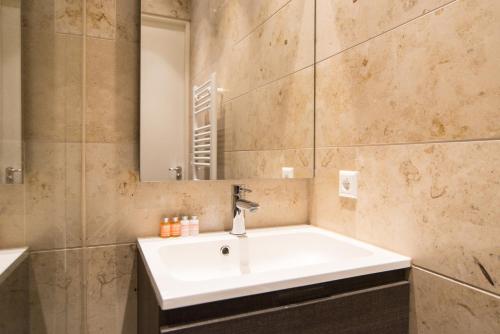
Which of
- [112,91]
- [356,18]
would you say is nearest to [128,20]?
[112,91]

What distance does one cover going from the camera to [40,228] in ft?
3.36

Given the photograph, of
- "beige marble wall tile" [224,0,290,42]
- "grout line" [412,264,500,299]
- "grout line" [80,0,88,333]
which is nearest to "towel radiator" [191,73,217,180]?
"beige marble wall tile" [224,0,290,42]

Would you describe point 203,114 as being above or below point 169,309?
above

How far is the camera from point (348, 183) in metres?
1.17

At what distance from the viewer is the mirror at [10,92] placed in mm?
960

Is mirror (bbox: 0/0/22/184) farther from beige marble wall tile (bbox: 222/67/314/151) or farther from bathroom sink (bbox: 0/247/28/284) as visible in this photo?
beige marble wall tile (bbox: 222/67/314/151)

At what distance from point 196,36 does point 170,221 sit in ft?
2.17

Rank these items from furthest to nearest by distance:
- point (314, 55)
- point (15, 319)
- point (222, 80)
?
point (314, 55)
point (222, 80)
point (15, 319)

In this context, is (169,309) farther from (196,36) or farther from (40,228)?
(196,36)

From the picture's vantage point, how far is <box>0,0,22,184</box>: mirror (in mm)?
960

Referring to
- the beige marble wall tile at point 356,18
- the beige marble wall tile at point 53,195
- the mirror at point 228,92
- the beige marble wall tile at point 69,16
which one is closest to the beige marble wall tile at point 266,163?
the mirror at point 228,92

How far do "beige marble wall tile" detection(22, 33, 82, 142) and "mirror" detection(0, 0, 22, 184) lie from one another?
0.02 metres

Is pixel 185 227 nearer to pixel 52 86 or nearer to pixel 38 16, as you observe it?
pixel 52 86

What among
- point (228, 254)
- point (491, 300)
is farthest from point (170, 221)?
point (491, 300)
